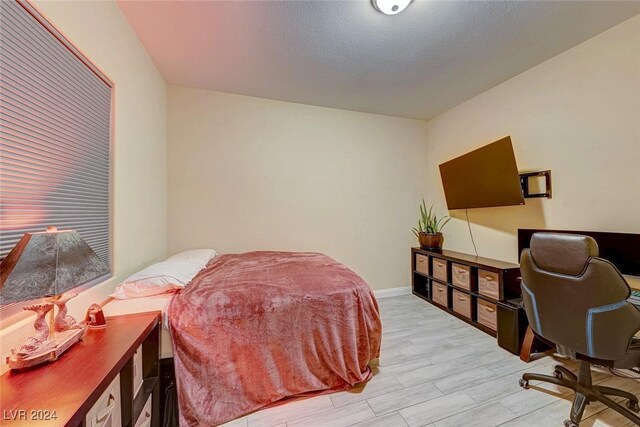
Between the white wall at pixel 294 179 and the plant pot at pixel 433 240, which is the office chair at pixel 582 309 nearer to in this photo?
the plant pot at pixel 433 240

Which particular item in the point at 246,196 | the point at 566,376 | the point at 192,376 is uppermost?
the point at 246,196

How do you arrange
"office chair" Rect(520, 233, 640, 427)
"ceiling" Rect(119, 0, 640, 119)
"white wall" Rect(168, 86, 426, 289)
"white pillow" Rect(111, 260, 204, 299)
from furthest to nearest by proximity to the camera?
"white wall" Rect(168, 86, 426, 289) → "ceiling" Rect(119, 0, 640, 119) → "white pillow" Rect(111, 260, 204, 299) → "office chair" Rect(520, 233, 640, 427)

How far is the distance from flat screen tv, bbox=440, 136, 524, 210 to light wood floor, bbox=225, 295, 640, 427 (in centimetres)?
147

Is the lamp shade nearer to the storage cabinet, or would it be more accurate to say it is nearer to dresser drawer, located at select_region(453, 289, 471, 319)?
the storage cabinet

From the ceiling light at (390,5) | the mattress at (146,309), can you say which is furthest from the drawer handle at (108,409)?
the ceiling light at (390,5)

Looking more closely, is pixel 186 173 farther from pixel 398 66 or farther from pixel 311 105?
pixel 398 66

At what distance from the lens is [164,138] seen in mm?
2689

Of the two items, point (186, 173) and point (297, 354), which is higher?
point (186, 173)

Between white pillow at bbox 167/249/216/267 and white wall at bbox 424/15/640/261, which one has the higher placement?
white wall at bbox 424/15/640/261

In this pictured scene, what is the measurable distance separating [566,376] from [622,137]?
6.18 ft

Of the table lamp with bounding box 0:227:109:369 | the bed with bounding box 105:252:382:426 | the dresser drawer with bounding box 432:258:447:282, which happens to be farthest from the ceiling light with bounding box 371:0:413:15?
the dresser drawer with bounding box 432:258:447:282

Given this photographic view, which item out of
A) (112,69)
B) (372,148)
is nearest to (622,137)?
(372,148)

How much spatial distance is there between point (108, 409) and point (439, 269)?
3266 millimetres

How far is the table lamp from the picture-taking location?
758 millimetres
